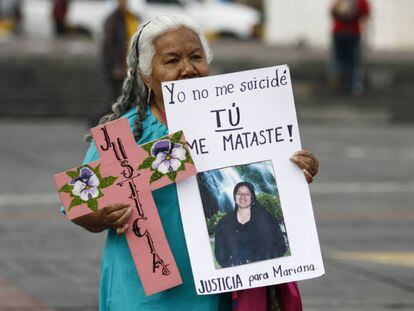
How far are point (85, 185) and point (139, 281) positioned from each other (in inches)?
14.4

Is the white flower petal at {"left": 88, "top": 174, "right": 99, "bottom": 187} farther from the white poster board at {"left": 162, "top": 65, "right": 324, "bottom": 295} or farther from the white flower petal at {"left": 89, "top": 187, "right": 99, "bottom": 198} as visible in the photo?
the white poster board at {"left": 162, "top": 65, "right": 324, "bottom": 295}

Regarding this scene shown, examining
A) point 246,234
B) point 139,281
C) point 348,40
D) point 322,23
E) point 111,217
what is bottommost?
point 139,281

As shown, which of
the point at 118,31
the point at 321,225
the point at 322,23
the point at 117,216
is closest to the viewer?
the point at 117,216

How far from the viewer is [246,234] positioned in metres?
4.50

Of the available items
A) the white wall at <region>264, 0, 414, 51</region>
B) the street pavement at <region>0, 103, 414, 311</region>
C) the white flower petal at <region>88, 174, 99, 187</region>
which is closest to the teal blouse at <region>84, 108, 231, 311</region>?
the white flower petal at <region>88, 174, 99, 187</region>

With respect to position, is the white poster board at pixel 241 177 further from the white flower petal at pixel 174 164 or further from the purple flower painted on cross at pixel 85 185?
the purple flower painted on cross at pixel 85 185

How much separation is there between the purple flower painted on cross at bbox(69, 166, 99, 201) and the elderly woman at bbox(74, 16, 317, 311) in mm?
64

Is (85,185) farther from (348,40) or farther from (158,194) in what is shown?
(348,40)

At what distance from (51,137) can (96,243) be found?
343 inches

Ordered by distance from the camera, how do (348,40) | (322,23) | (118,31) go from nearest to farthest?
(118,31)
(348,40)
(322,23)

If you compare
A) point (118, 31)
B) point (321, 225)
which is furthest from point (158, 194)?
point (118, 31)

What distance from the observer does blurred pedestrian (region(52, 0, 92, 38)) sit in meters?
32.0

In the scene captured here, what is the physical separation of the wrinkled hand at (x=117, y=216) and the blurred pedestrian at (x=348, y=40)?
18999 millimetres

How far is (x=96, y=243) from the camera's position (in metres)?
10.7
